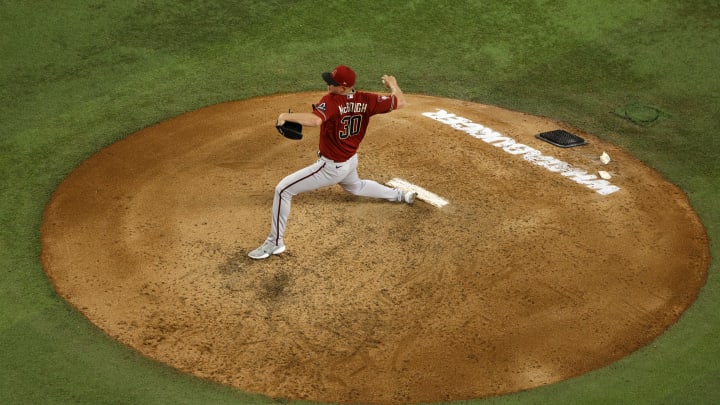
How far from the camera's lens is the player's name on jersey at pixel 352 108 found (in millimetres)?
8977

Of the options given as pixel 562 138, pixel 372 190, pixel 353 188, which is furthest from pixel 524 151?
pixel 353 188

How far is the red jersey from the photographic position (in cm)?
891

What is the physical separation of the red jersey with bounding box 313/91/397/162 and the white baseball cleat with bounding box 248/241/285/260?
1.12 meters

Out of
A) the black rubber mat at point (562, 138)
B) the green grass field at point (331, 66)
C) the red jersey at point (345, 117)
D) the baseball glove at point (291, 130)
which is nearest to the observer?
the baseball glove at point (291, 130)

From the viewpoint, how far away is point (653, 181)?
10797 millimetres

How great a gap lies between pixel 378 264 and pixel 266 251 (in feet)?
3.89

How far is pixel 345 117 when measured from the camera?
904 cm

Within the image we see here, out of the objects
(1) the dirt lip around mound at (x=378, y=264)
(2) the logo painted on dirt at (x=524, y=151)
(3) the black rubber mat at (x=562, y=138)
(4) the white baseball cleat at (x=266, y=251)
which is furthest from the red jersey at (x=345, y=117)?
(3) the black rubber mat at (x=562, y=138)

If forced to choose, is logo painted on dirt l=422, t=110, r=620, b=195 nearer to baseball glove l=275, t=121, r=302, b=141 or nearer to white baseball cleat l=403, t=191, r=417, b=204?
white baseball cleat l=403, t=191, r=417, b=204

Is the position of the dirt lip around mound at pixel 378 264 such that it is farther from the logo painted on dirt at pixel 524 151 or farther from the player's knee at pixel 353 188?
the player's knee at pixel 353 188

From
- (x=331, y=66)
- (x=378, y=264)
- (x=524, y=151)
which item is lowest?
(x=378, y=264)

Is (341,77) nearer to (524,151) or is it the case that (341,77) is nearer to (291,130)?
(291,130)

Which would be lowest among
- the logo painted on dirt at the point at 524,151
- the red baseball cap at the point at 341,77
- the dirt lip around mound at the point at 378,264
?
the dirt lip around mound at the point at 378,264

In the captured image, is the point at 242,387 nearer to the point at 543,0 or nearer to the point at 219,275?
the point at 219,275
